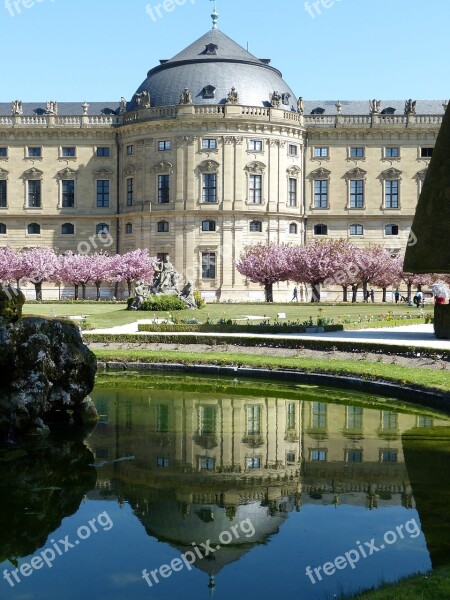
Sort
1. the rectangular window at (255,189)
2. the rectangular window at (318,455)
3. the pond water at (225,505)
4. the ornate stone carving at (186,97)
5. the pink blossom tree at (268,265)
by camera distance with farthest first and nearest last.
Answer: the rectangular window at (255,189), the ornate stone carving at (186,97), the pink blossom tree at (268,265), the rectangular window at (318,455), the pond water at (225,505)

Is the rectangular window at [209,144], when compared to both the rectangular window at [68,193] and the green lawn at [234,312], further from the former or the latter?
the green lawn at [234,312]

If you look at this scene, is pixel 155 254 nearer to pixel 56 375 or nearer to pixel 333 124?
pixel 333 124

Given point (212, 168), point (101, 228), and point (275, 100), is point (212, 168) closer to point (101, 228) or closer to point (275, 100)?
point (275, 100)

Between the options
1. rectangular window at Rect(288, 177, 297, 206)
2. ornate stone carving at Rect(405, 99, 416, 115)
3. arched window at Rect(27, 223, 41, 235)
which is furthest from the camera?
arched window at Rect(27, 223, 41, 235)

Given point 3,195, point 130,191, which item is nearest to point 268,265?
point 130,191

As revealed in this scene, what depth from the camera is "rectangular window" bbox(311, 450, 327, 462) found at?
484 inches

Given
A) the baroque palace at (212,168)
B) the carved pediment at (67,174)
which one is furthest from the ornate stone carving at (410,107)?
the carved pediment at (67,174)

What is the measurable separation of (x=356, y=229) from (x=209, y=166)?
13.3m

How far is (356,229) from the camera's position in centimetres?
6719

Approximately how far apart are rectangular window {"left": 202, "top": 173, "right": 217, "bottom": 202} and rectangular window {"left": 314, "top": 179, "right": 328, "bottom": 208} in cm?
898

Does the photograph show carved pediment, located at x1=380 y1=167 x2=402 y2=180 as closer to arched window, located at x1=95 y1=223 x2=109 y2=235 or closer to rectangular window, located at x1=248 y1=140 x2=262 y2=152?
rectangular window, located at x1=248 y1=140 x2=262 y2=152

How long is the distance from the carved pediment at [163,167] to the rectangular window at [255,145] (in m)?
6.11

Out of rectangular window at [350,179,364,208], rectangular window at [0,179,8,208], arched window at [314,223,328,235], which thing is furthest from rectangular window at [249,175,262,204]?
rectangular window at [0,179,8,208]

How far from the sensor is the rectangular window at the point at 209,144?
62562 millimetres
